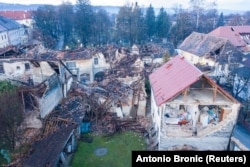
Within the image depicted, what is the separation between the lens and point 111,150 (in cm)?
1892

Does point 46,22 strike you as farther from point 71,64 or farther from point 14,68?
point 14,68

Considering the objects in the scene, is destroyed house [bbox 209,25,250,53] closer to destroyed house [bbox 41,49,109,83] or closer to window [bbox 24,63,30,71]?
destroyed house [bbox 41,49,109,83]

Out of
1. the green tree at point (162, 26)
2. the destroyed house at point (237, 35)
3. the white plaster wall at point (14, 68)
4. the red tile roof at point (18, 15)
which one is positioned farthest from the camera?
the red tile roof at point (18, 15)

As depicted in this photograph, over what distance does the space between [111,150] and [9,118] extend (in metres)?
8.10

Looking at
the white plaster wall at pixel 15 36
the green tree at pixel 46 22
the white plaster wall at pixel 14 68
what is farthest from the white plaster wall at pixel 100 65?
the white plaster wall at pixel 15 36

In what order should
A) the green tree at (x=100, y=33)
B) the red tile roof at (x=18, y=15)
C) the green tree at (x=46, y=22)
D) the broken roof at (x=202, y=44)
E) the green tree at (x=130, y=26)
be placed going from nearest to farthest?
the broken roof at (x=202, y=44) → the green tree at (x=130, y=26) → the green tree at (x=46, y=22) → the green tree at (x=100, y=33) → the red tile roof at (x=18, y=15)

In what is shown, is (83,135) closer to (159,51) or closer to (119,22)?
(159,51)

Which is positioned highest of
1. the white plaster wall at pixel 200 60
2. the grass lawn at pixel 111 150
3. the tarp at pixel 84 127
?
the white plaster wall at pixel 200 60

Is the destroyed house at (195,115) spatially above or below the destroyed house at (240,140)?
above

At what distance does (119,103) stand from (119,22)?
43.8 m

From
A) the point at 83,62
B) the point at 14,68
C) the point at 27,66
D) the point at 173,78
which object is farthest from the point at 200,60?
the point at 14,68

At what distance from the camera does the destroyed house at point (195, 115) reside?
16.2m

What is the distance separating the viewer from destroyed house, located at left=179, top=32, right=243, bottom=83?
3212cm

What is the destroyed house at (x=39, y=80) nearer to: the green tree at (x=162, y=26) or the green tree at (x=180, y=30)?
the green tree at (x=180, y=30)
